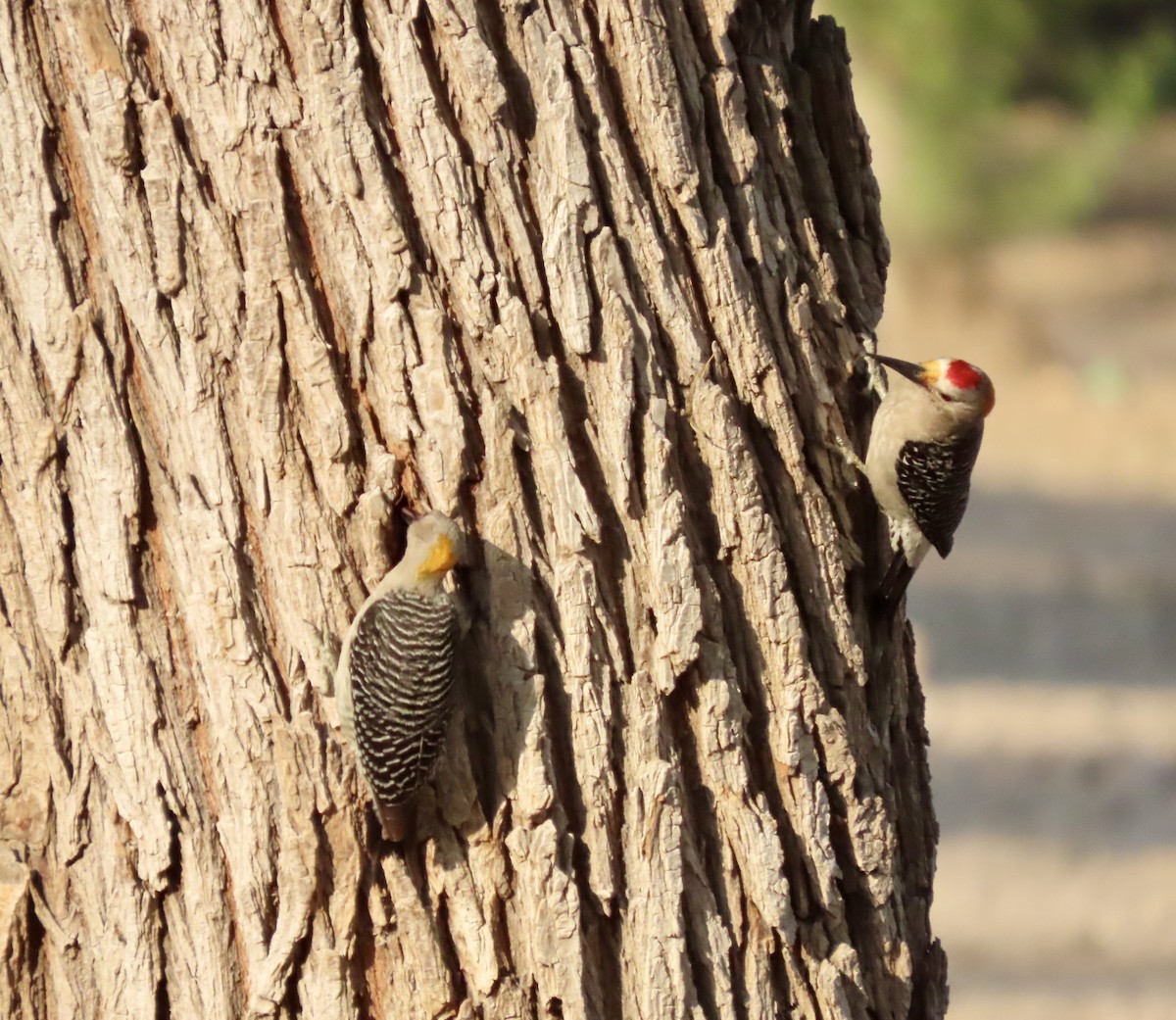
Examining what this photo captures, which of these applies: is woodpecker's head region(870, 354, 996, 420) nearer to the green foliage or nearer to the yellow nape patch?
the yellow nape patch

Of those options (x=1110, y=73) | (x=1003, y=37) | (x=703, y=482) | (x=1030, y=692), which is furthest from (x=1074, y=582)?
(x=703, y=482)

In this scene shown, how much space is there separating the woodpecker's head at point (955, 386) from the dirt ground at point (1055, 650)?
371cm

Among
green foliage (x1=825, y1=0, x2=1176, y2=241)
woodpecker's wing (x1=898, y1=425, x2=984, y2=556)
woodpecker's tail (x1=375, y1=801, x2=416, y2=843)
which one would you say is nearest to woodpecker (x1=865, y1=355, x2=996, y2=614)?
woodpecker's wing (x1=898, y1=425, x2=984, y2=556)

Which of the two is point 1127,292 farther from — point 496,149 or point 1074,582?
point 496,149

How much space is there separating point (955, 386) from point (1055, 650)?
625 cm

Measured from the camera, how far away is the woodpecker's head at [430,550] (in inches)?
108

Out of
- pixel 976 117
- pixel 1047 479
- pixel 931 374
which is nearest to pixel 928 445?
pixel 931 374

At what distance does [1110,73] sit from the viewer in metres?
16.5

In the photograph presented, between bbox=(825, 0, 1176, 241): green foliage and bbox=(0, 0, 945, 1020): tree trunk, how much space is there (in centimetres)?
1248

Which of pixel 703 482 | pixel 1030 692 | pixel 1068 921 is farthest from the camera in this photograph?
pixel 1030 692

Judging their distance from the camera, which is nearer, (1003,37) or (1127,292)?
(1003,37)

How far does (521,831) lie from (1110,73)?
1591 centimetres

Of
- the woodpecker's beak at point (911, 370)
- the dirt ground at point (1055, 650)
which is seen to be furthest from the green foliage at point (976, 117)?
the woodpecker's beak at point (911, 370)

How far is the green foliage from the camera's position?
14.5m
